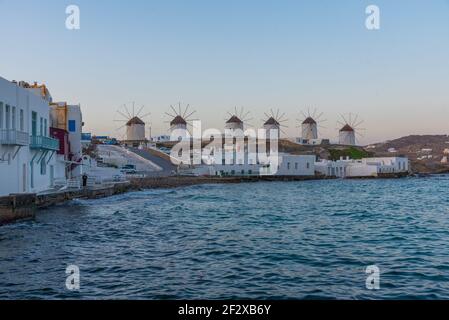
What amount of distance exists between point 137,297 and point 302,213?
68.2 ft

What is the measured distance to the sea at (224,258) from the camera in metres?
11.1

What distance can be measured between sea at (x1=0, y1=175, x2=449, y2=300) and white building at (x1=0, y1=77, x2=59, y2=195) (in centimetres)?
336

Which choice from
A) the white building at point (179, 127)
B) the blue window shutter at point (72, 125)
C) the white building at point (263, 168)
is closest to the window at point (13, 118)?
the blue window shutter at point (72, 125)

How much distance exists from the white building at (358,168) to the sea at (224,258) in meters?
79.2

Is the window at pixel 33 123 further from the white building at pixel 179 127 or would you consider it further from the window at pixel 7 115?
the white building at pixel 179 127

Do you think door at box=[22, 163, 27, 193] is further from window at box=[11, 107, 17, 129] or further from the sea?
the sea

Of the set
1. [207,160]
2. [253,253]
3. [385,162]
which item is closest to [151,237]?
[253,253]

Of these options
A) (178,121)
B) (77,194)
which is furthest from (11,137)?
(178,121)

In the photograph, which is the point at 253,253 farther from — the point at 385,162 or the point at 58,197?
the point at 385,162

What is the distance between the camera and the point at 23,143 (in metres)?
27.7

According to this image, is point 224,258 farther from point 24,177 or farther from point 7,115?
point 24,177

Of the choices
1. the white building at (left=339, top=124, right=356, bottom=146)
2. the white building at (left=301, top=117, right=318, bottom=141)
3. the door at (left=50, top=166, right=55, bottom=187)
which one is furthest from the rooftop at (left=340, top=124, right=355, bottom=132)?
the door at (left=50, top=166, right=55, bottom=187)

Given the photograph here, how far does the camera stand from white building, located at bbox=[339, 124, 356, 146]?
519 feet

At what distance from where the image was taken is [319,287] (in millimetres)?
11312
